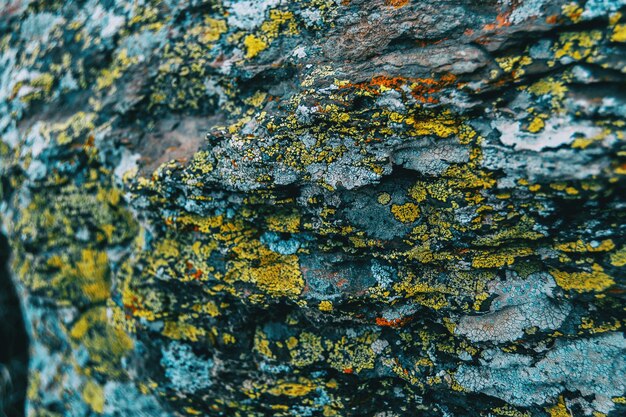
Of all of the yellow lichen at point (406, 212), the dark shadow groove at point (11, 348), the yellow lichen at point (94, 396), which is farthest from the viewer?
the dark shadow groove at point (11, 348)

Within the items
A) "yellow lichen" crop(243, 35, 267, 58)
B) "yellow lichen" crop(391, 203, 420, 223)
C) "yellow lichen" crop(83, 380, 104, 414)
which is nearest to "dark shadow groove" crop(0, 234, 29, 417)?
"yellow lichen" crop(83, 380, 104, 414)

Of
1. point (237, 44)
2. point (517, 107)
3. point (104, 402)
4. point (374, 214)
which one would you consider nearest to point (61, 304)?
point (104, 402)

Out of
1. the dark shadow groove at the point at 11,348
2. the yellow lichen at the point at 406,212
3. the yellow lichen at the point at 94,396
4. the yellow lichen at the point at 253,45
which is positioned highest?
the yellow lichen at the point at 253,45

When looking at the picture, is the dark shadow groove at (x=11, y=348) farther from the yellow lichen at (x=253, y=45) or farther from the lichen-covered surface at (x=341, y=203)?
the yellow lichen at (x=253, y=45)

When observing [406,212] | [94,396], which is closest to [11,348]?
Result: [94,396]

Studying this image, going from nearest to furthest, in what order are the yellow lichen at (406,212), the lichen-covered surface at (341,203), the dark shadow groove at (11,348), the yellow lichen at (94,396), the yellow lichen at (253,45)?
the lichen-covered surface at (341,203) → the yellow lichen at (406,212) → the yellow lichen at (253,45) → the yellow lichen at (94,396) → the dark shadow groove at (11,348)

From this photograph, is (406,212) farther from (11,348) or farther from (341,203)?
(11,348)

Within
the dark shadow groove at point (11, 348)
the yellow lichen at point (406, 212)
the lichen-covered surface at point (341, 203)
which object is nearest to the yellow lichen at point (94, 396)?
the lichen-covered surface at point (341, 203)

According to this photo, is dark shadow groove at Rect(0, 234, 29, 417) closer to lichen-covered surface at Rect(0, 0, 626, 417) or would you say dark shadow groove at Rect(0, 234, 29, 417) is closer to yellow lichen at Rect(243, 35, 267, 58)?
lichen-covered surface at Rect(0, 0, 626, 417)

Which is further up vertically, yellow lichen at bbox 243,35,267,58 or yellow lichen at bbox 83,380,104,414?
yellow lichen at bbox 243,35,267,58

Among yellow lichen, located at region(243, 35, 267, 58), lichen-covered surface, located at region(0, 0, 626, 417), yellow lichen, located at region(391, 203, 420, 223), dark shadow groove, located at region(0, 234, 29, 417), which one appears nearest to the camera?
lichen-covered surface, located at region(0, 0, 626, 417)
